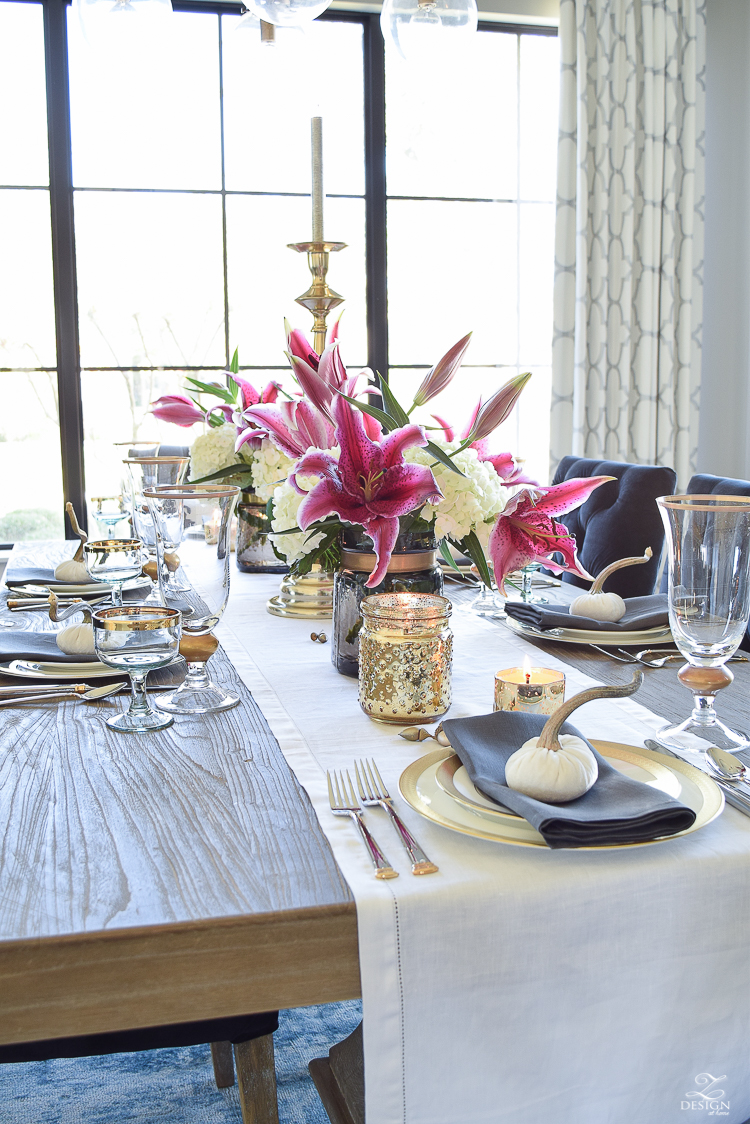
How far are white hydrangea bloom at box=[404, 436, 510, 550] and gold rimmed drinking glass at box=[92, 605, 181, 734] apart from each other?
305 mm

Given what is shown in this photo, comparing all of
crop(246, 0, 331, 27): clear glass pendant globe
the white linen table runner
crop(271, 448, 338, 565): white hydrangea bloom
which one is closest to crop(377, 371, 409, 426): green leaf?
crop(271, 448, 338, 565): white hydrangea bloom

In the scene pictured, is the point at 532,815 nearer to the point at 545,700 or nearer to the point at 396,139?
the point at 545,700

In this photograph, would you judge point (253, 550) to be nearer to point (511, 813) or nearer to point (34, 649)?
point (34, 649)

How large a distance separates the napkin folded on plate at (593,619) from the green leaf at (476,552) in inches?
9.2

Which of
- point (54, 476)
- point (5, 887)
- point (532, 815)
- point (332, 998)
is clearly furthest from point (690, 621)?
point (54, 476)

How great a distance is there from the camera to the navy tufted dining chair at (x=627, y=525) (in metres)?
2.04

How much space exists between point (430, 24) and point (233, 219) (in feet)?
7.09

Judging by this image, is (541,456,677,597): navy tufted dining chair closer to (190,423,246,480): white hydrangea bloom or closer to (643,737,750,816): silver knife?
(190,423,246,480): white hydrangea bloom

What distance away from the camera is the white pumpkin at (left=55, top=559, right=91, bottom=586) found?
1695mm

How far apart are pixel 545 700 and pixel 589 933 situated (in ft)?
1.05

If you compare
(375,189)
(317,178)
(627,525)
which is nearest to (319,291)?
(317,178)

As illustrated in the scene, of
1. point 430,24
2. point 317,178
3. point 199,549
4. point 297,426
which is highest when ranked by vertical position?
point 430,24

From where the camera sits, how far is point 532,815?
0.64 m

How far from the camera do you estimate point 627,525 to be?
211 centimetres
